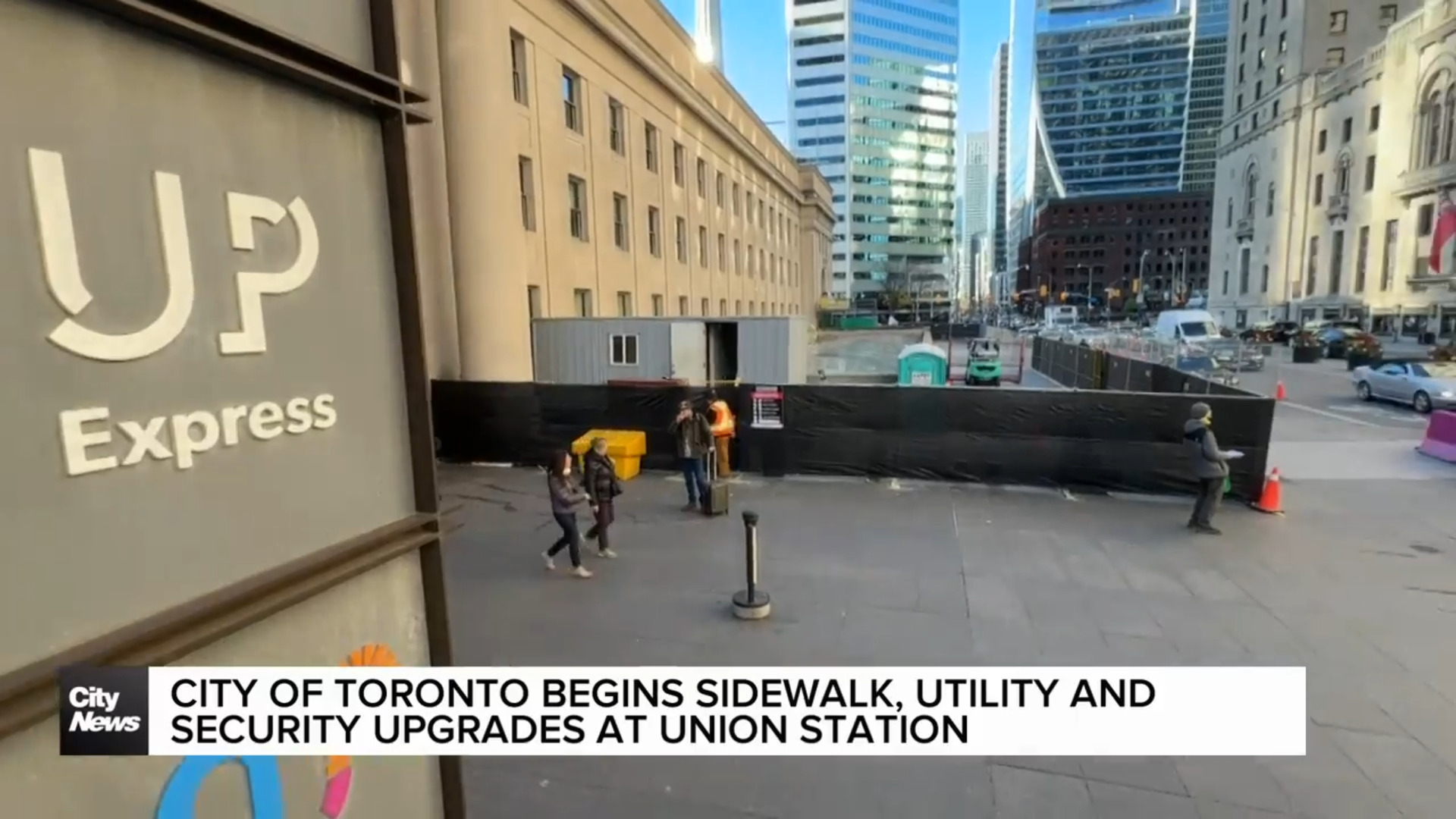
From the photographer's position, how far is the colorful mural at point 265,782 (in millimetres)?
2141

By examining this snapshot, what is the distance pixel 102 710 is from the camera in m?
1.84

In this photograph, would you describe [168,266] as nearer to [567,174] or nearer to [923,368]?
[923,368]

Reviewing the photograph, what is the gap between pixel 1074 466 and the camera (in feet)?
38.9

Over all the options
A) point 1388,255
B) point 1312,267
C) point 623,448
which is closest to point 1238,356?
point 623,448

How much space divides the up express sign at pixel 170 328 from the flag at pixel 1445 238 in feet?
224

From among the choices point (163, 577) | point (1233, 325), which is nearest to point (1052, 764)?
point (163, 577)

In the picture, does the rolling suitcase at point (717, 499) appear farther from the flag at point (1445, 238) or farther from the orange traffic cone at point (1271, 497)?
the flag at point (1445, 238)

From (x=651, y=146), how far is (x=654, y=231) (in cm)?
336

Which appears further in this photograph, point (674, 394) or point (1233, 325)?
point (1233, 325)

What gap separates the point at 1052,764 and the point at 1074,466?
26.4ft

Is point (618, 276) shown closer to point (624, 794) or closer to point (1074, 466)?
point (1074, 466)

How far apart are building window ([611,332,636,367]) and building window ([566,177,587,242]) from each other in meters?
6.17

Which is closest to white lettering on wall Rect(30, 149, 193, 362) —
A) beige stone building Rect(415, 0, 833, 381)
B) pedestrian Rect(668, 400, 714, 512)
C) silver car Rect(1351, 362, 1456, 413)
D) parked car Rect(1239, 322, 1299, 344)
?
pedestrian Rect(668, 400, 714, 512)

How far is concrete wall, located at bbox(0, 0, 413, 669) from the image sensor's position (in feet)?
5.48
